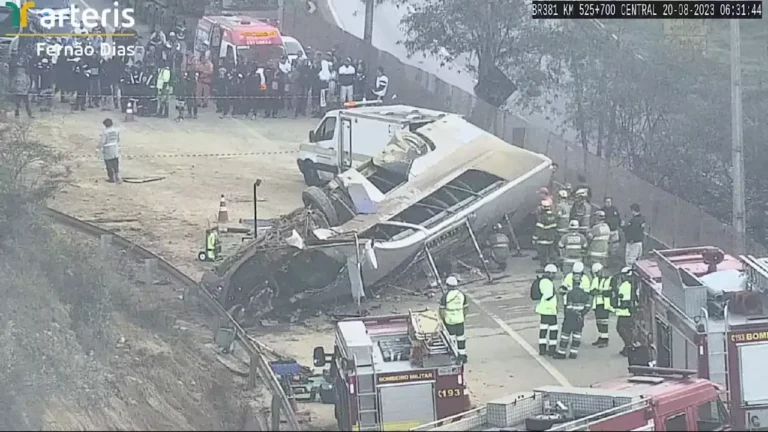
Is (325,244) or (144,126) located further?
(144,126)

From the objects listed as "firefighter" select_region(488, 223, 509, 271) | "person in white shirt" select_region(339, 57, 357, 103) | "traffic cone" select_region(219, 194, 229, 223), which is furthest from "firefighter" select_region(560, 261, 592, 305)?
"person in white shirt" select_region(339, 57, 357, 103)

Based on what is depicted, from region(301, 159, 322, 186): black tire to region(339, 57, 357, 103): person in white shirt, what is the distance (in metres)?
4.59

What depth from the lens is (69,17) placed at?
2923cm

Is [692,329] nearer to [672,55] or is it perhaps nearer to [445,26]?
[672,55]

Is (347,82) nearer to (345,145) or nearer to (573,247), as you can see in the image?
(345,145)

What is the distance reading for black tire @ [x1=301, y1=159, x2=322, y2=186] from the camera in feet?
75.7

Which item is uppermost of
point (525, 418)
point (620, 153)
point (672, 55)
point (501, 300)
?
point (672, 55)

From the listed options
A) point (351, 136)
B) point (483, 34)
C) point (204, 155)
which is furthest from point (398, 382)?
point (483, 34)

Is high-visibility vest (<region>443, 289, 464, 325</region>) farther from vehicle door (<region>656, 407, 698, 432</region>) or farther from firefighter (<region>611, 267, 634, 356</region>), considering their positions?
vehicle door (<region>656, 407, 698, 432</region>)

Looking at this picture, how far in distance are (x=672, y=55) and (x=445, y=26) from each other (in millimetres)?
4745

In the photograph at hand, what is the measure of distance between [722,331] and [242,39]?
17880 millimetres

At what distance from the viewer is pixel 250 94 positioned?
28.0 metres

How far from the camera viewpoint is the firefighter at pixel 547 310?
594 inches

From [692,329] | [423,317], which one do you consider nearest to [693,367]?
[692,329]
